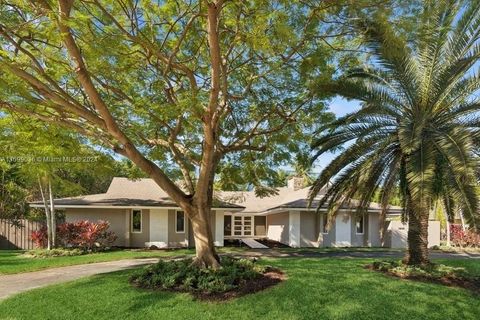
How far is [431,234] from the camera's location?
86.5ft

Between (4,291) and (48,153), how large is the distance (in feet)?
13.8

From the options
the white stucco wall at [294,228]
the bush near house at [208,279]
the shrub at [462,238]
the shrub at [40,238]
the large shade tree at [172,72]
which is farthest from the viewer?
the white stucco wall at [294,228]

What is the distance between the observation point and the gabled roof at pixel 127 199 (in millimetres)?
22531

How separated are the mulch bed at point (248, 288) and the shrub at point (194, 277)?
12 cm

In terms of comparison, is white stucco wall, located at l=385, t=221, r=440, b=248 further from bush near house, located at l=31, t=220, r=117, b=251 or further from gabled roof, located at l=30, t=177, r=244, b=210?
bush near house, located at l=31, t=220, r=117, b=251

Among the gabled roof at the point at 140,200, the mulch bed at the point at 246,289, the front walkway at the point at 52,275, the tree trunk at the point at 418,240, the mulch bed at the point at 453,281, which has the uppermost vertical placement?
the gabled roof at the point at 140,200

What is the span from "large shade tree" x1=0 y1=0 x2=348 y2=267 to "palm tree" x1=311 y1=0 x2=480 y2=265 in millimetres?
1494

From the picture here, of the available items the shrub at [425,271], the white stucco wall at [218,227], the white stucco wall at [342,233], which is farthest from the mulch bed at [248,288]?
the white stucco wall at [342,233]

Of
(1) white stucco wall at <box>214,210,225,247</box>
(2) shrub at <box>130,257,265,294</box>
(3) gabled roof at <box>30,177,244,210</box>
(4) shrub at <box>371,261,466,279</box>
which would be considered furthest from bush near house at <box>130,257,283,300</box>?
(1) white stucco wall at <box>214,210,225,247</box>

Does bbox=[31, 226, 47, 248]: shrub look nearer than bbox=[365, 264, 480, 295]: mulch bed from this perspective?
No

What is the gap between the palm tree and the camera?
10.3 m

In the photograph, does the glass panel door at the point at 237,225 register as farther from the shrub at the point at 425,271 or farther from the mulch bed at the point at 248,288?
the mulch bed at the point at 248,288

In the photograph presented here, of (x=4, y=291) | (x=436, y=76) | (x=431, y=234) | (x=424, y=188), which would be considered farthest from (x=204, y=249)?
(x=431, y=234)

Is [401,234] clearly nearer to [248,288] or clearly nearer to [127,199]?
[127,199]
